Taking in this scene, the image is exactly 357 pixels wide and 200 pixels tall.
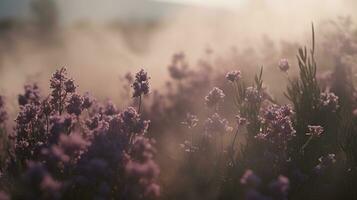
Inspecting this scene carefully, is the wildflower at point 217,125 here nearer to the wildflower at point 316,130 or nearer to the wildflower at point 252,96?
the wildflower at point 252,96

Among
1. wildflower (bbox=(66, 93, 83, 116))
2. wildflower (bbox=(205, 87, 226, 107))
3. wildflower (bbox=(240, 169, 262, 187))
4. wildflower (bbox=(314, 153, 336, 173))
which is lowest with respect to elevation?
wildflower (bbox=(240, 169, 262, 187))

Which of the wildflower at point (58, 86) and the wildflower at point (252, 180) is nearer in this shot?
the wildflower at point (252, 180)

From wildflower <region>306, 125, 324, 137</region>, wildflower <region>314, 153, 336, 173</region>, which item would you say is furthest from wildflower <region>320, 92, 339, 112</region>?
wildflower <region>314, 153, 336, 173</region>

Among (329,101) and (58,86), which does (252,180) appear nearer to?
(329,101)

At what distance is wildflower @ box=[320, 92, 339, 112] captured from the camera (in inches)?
161

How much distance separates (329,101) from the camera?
4.11 meters

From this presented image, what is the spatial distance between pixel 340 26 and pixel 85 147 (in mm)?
3899

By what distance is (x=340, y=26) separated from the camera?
20.2 feet

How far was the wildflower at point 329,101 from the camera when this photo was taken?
4082mm

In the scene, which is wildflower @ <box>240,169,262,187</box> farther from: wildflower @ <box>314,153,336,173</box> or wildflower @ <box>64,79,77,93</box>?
wildflower @ <box>64,79,77,93</box>

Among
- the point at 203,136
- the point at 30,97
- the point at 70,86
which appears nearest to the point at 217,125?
the point at 203,136

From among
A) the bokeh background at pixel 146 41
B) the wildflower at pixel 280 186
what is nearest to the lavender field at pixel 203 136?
the wildflower at pixel 280 186

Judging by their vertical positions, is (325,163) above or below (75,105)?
below

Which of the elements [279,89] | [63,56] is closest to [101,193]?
[279,89]
